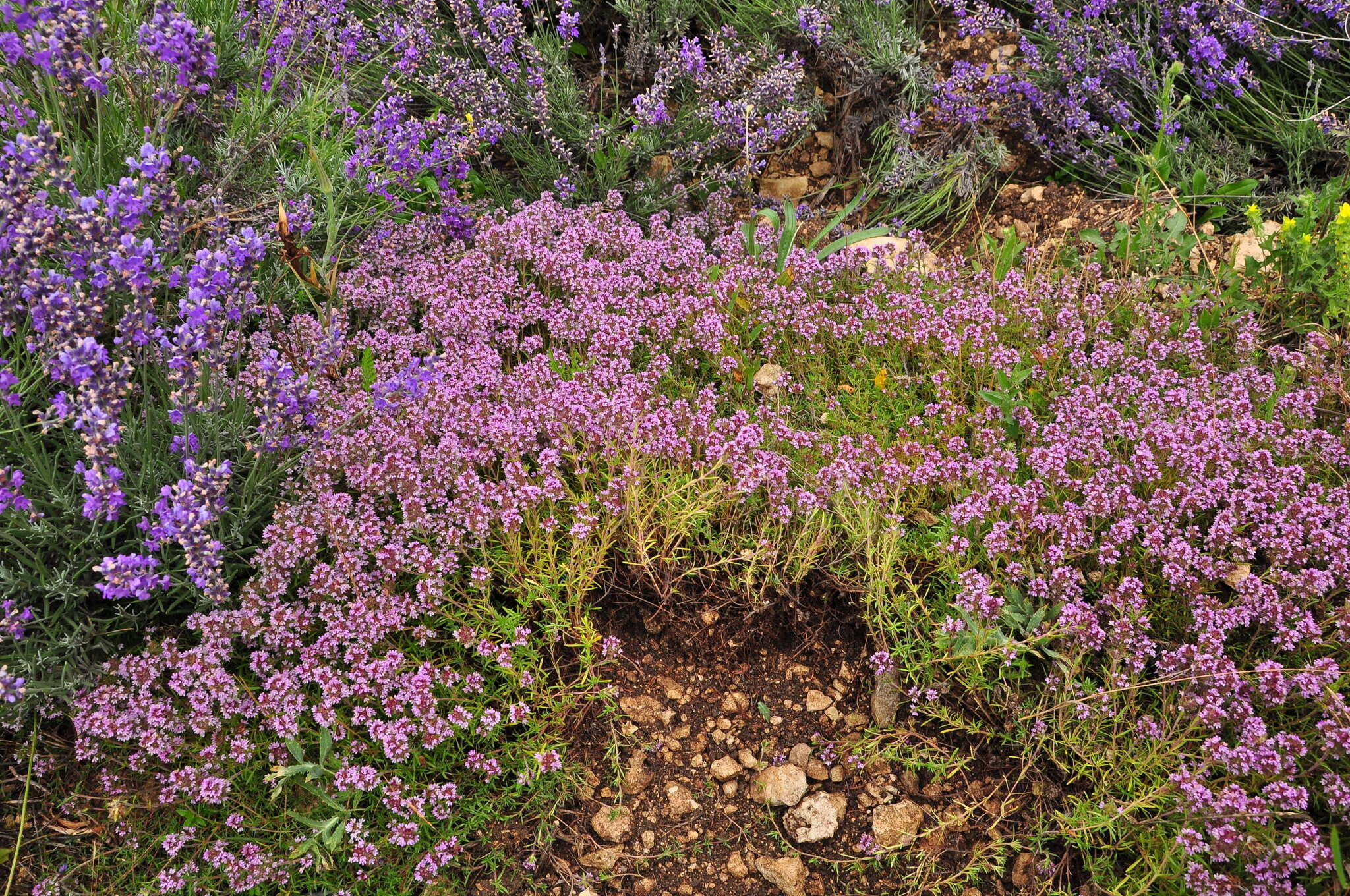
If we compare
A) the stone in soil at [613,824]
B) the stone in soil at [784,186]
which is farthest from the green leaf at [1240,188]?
the stone in soil at [613,824]

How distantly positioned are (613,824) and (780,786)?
412 millimetres

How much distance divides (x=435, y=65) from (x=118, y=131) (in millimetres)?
1716

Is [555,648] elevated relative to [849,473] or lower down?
lower down

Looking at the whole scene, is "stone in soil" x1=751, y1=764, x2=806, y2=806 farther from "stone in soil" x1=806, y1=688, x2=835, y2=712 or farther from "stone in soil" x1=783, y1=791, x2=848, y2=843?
"stone in soil" x1=806, y1=688, x2=835, y2=712

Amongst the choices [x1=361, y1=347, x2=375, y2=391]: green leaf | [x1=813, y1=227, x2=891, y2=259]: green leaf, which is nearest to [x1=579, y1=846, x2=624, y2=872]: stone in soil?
[x1=361, y1=347, x2=375, y2=391]: green leaf

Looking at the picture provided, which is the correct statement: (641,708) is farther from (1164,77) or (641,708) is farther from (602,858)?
(1164,77)

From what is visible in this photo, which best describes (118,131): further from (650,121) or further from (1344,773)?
(1344,773)

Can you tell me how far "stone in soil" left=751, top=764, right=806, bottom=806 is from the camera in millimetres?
2375

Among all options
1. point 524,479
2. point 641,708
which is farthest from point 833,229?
point 641,708

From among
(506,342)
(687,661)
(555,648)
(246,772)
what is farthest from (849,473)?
(246,772)

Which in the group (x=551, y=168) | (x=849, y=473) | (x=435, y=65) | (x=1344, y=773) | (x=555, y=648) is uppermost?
Answer: (x=435, y=65)

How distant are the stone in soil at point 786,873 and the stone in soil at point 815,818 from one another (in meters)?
0.06

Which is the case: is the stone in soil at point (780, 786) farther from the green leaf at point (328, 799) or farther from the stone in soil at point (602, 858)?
the green leaf at point (328, 799)

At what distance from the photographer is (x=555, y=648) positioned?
2584 mm
